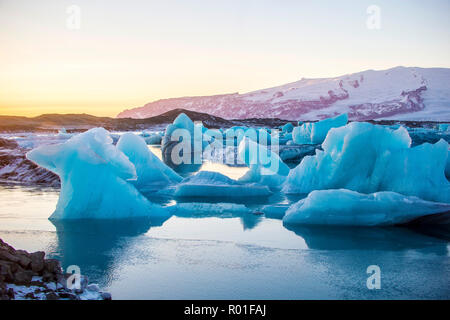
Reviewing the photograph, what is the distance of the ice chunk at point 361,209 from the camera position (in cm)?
590

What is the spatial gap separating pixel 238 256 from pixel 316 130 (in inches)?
592

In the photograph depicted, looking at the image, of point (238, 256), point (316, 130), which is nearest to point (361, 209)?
point (238, 256)

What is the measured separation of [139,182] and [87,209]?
320 centimetres

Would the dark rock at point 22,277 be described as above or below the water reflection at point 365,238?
above

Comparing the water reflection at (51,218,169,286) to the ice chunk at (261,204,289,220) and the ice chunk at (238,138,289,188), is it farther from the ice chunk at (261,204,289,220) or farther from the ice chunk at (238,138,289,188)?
the ice chunk at (238,138,289,188)

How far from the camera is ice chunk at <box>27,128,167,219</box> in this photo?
630 cm

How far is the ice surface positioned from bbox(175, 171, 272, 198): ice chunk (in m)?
0.91

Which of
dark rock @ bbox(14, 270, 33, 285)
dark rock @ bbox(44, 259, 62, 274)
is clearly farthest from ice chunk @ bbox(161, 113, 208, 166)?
dark rock @ bbox(14, 270, 33, 285)

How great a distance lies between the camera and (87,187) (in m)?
6.31

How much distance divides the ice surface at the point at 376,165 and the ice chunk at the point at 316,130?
9.55 m

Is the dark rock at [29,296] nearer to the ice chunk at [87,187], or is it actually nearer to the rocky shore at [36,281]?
the rocky shore at [36,281]

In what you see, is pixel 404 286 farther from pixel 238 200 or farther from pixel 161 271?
pixel 238 200

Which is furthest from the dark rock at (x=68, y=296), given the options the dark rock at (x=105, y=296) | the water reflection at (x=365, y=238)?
the water reflection at (x=365, y=238)
